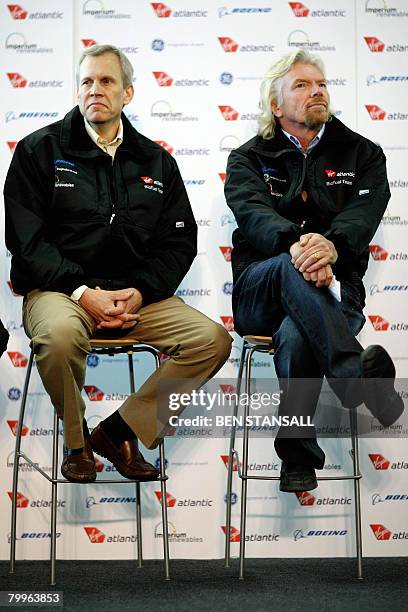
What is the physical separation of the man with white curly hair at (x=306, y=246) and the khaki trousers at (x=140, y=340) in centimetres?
19

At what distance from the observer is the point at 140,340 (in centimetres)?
311

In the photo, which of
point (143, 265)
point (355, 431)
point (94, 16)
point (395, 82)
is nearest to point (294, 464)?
point (355, 431)

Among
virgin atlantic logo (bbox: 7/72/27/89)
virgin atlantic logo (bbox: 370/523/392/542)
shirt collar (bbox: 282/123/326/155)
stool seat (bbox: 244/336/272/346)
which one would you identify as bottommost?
virgin atlantic logo (bbox: 370/523/392/542)

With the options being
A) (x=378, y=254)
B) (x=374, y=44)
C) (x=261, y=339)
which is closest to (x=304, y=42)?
(x=374, y=44)

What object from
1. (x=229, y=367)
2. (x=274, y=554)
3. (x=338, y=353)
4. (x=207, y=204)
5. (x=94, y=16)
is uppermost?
(x=94, y=16)

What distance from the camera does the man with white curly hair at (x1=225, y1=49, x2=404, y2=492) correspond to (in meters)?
2.60

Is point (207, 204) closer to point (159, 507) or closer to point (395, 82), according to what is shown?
point (395, 82)

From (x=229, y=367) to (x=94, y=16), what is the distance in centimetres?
170

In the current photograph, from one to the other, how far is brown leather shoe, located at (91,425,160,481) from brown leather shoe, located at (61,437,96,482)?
16cm

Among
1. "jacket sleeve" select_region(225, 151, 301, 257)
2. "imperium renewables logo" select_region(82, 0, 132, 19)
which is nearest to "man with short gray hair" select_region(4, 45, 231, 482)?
"jacket sleeve" select_region(225, 151, 301, 257)

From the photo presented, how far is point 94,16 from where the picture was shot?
3766mm

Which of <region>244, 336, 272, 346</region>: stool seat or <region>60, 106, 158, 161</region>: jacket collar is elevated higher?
<region>60, 106, 158, 161</region>: jacket collar

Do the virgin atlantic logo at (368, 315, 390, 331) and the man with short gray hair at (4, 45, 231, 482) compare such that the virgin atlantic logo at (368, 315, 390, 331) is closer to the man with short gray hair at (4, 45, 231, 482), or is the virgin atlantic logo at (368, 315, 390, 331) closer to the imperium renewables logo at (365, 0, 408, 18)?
the man with short gray hair at (4, 45, 231, 482)

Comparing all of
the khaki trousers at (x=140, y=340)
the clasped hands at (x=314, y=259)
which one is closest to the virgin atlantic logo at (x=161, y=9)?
the khaki trousers at (x=140, y=340)
